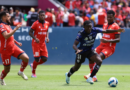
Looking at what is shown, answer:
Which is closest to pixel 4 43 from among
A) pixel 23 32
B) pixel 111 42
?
pixel 111 42

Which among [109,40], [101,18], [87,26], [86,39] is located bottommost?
[101,18]

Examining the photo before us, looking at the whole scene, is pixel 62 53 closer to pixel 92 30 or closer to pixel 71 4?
pixel 92 30

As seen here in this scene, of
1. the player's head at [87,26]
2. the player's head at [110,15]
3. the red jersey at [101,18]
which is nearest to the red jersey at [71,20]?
the red jersey at [101,18]

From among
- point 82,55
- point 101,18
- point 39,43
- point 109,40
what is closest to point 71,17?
point 101,18

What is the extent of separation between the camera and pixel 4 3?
87.0ft

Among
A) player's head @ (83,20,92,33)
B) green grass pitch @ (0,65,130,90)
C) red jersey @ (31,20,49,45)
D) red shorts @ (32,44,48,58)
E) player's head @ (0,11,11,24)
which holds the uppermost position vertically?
player's head @ (0,11,11,24)

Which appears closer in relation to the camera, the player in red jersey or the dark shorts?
the dark shorts

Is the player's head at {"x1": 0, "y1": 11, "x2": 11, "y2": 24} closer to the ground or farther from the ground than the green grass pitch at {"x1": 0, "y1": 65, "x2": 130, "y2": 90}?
farther from the ground

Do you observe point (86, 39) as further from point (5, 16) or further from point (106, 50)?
point (5, 16)

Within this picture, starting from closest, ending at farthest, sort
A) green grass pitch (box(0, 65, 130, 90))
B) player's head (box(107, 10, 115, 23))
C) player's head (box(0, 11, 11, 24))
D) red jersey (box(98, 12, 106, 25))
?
1. green grass pitch (box(0, 65, 130, 90))
2. player's head (box(0, 11, 11, 24))
3. player's head (box(107, 10, 115, 23))
4. red jersey (box(98, 12, 106, 25))

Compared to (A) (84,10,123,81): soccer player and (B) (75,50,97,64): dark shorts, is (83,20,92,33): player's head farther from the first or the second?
(A) (84,10,123,81): soccer player

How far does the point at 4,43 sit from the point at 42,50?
275cm

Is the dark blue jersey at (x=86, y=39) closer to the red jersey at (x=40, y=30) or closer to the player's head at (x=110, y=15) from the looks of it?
the player's head at (x=110, y=15)

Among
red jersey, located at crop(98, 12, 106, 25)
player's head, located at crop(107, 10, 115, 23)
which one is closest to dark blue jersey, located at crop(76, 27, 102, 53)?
player's head, located at crop(107, 10, 115, 23)
